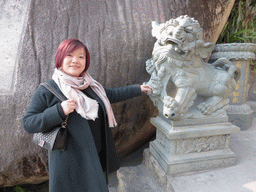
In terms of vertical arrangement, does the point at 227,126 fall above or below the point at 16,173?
above

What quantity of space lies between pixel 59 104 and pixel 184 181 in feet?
Result: 4.89

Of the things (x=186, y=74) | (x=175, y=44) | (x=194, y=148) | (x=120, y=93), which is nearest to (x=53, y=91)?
(x=120, y=93)

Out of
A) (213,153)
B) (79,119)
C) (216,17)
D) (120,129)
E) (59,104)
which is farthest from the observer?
(216,17)

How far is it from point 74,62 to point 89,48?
984mm

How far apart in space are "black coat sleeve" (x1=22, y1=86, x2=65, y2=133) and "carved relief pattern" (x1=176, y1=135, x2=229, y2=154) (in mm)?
1335

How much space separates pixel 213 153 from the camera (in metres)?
2.12

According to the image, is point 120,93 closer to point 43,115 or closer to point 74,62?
point 74,62

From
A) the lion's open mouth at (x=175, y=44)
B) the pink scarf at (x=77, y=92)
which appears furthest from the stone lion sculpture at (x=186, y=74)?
the pink scarf at (x=77, y=92)

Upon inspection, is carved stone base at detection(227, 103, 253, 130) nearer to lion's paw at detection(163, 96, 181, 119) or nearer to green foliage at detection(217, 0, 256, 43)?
green foliage at detection(217, 0, 256, 43)

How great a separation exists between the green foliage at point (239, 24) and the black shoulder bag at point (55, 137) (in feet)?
12.1

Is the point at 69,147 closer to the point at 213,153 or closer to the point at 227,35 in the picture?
the point at 213,153

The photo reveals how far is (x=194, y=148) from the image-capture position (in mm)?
2094

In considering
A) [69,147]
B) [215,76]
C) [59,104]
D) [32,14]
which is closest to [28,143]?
[69,147]

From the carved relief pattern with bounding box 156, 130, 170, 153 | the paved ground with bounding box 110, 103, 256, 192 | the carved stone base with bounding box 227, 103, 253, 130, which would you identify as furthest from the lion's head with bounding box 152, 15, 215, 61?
the carved stone base with bounding box 227, 103, 253, 130
